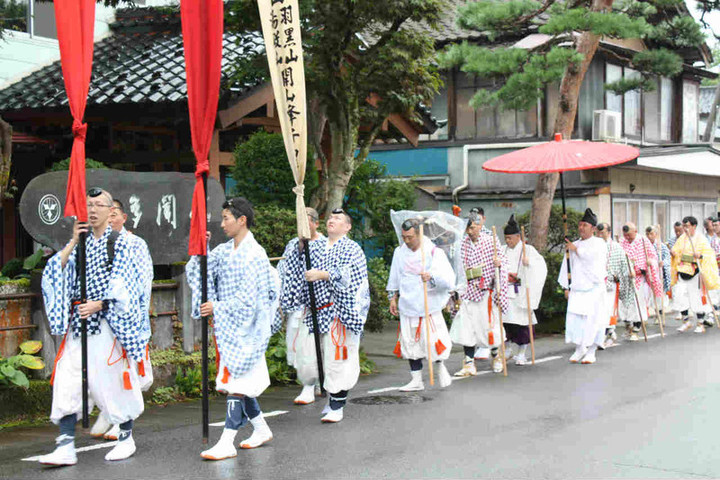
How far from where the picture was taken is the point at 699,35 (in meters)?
18.1

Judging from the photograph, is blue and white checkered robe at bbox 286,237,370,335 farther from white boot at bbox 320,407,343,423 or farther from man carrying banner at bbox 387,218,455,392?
man carrying banner at bbox 387,218,455,392

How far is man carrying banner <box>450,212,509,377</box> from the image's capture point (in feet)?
39.0

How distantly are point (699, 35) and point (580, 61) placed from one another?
3.76m

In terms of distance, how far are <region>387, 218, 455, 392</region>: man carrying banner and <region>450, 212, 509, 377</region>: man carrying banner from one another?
1.36 meters

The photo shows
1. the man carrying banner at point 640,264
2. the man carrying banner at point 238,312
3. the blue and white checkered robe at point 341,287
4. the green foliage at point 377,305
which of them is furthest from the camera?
the man carrying banner at point 640,264

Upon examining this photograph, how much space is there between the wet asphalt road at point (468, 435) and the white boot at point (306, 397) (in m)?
0.15

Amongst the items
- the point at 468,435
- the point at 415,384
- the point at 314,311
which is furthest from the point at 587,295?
the point at 314,311

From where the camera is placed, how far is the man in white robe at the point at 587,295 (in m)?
12.7

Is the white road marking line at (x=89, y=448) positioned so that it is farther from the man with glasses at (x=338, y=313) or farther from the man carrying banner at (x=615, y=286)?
the man carrying banner at (x=615, y=286)

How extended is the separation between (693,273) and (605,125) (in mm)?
5137

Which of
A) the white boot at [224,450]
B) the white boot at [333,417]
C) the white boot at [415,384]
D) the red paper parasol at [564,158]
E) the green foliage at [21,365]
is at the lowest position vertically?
the white boot at [415,384]

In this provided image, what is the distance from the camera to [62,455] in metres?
6.73

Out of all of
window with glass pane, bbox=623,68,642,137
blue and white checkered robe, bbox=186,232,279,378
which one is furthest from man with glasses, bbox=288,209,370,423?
window with glass pane, bbox=623,68,642,137

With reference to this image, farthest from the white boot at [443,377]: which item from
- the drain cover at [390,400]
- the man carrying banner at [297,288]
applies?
the man carrying banner at [297,288]
